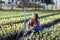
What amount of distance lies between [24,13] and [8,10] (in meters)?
0.29

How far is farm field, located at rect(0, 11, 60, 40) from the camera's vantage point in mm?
3951

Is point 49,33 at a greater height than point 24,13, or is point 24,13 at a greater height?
point 24,13

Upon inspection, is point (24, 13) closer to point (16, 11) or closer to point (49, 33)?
point (16, 11)

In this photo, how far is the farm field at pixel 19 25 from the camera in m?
3.95

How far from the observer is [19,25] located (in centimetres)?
404

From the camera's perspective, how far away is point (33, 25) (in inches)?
159

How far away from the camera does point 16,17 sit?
4.10 metres

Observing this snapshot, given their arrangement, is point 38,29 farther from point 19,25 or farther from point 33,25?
point 19,25

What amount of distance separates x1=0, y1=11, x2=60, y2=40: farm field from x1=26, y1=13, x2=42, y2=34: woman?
7 centimetres

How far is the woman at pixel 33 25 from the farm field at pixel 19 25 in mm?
75

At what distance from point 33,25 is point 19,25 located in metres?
0.24

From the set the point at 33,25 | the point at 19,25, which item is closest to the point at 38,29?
the point at 33,25

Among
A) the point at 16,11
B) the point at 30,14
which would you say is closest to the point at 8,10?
the point at 16,11

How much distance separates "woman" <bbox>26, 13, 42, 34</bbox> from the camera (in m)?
4.01
